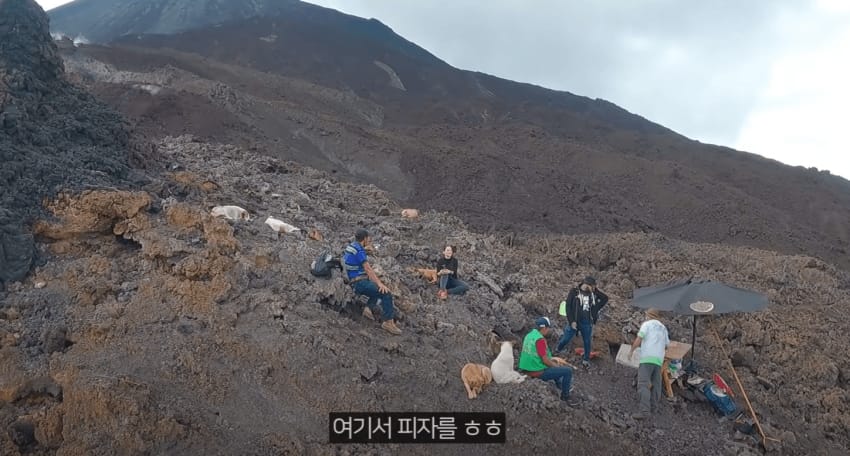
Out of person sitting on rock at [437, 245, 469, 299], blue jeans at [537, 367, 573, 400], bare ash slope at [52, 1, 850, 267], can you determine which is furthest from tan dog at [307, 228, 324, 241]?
bare ash slope at [52, 1, 850, 267]

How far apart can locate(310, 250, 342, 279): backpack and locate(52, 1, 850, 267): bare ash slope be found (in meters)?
12.0

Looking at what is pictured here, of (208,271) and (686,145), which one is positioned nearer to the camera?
(208,271)

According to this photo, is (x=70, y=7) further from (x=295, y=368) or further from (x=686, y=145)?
(x=295, y=368)

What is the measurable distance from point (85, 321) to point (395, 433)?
3146 millimetres

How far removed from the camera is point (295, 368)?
5750 millimetres

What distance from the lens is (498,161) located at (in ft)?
85.0

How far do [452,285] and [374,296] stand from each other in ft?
6.64

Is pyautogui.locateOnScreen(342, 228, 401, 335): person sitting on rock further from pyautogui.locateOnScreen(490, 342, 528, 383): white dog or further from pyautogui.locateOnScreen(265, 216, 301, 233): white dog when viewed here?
pyautogui.locateOnScreen(265, 216, 301, 233): white dog

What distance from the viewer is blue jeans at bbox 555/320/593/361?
754cm

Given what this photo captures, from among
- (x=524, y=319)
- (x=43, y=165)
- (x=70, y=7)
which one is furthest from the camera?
(x=70, y=7)

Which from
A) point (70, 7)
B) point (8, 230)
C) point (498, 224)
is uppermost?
point (70, 7)

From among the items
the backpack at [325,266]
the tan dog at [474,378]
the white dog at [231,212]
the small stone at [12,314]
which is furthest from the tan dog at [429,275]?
the small stone at [12,314]

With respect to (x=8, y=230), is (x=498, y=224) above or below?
below

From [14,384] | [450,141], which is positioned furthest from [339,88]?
[14,384]
